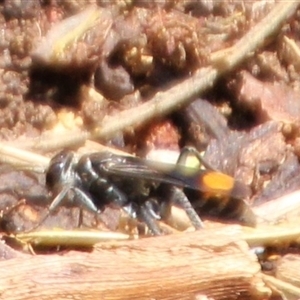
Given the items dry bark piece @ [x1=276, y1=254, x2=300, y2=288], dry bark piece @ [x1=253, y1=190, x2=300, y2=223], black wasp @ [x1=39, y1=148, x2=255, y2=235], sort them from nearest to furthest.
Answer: dry bark piece @ [x1=276, y1=254, x2=300, y2=288] → dry bark piece @ [x1=253, y1=190, x2=300, y2=223] → black wasp @ [x1=39, y1=148, x2=255, y2=235]

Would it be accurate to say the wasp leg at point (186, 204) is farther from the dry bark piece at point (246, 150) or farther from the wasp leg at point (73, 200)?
the wasp leg at point (73, 200)

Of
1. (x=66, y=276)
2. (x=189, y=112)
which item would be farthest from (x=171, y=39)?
(x=66, y=276)

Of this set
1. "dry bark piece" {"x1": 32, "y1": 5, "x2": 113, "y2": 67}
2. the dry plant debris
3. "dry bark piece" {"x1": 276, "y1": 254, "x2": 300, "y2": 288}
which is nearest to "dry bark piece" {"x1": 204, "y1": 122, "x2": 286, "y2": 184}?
the dry plant debris

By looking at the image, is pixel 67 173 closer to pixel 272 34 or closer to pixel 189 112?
pixel 189 112

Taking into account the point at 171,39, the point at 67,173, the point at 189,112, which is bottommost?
the point at 67,173

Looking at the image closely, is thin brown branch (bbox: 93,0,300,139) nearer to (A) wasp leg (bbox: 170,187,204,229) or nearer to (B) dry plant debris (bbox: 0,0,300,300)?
(B) dry plant debris (bbox: 0,0,300,300)
